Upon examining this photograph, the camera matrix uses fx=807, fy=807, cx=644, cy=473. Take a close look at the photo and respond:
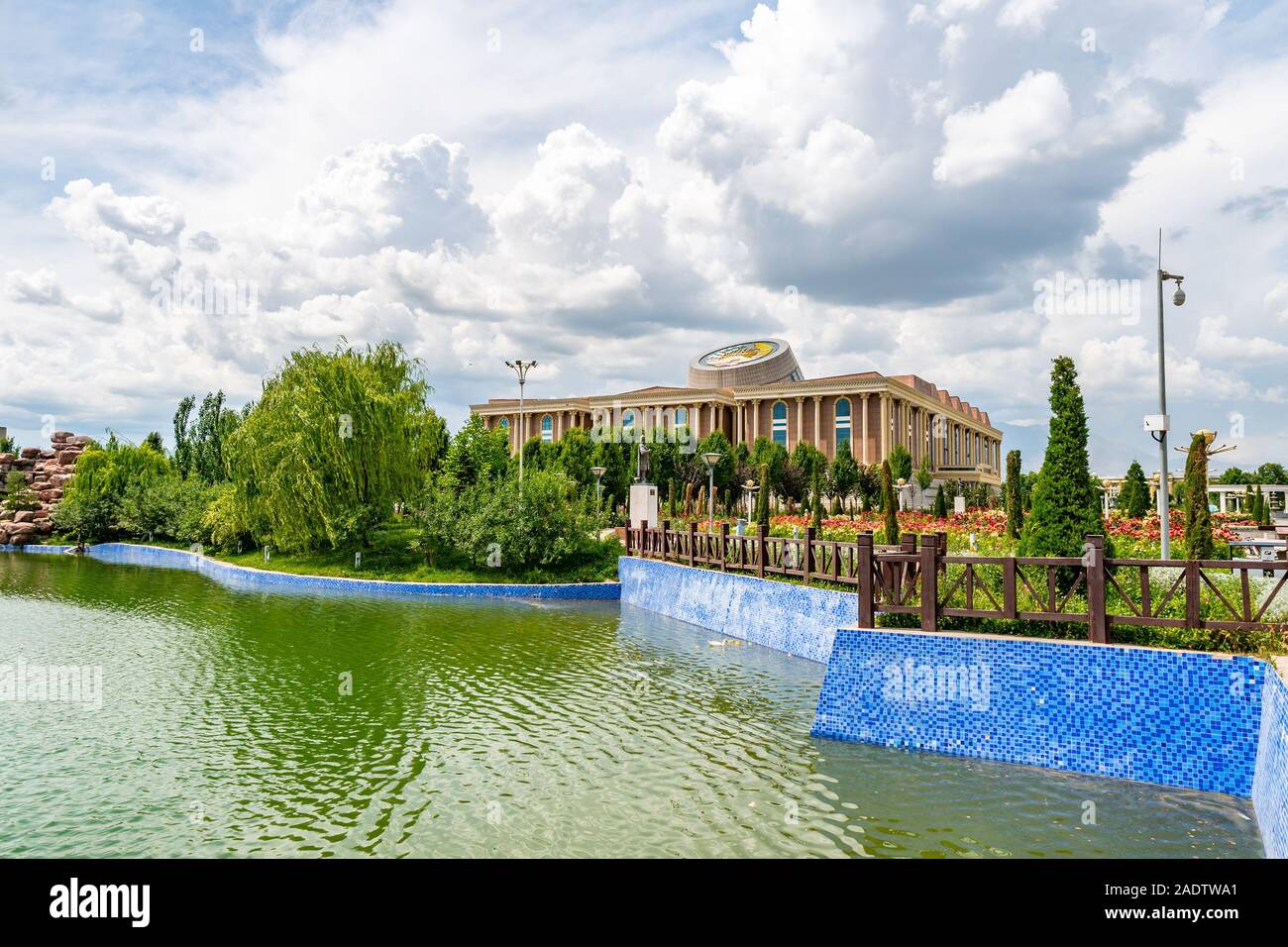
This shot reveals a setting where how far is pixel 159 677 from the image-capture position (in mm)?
12016

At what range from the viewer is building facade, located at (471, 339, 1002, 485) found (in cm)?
7650

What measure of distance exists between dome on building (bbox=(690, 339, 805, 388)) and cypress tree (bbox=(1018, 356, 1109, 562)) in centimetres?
7366

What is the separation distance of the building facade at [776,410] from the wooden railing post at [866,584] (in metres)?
54.6

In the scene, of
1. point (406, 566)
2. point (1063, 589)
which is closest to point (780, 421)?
point (406, 566)

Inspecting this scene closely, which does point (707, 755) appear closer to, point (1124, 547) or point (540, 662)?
point (540, 662)

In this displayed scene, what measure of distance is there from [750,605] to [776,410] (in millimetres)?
68080

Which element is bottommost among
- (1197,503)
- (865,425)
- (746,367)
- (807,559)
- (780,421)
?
(807,559)

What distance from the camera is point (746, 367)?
8750 cm

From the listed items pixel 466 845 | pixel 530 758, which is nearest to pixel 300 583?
pixel 530 758

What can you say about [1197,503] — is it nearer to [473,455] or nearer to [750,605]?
[750,605]

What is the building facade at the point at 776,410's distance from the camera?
251ft

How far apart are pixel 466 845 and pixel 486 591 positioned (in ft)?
57.8

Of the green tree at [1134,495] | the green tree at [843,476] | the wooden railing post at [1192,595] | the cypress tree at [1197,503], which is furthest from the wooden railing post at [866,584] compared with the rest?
the green tree at [843,476]

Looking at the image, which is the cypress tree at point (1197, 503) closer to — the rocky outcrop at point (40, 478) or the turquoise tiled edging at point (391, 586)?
the turquoise tiled edging at point (391, 586)
